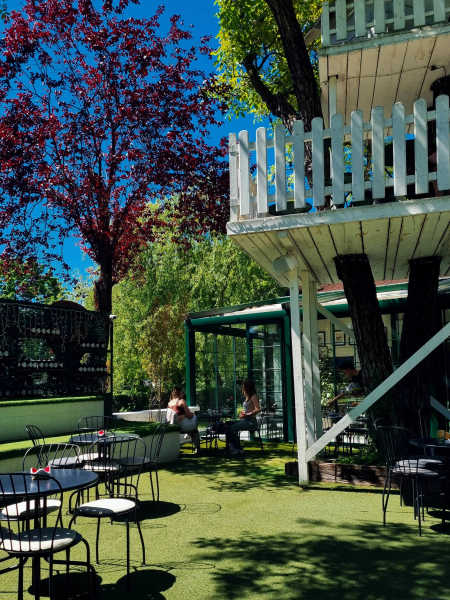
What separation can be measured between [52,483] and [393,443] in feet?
12.1

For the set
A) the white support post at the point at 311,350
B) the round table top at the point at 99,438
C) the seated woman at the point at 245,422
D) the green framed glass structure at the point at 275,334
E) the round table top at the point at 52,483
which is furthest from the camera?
the green framed glass structure at the point at 275,334

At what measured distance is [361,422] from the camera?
956 cm

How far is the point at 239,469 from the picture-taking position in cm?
841

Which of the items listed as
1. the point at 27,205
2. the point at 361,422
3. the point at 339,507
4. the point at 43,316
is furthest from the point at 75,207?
the point at 339,507

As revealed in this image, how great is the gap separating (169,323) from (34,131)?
9.97 m

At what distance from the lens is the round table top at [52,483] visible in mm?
3602

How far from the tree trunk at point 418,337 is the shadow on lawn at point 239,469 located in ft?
5.96

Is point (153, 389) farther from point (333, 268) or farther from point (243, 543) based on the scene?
point (243, 543)

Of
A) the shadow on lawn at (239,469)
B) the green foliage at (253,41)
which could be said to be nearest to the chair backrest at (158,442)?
the shadow on lawn at (239,469)

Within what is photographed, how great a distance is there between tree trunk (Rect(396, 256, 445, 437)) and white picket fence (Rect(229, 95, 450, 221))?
1967 millimetres

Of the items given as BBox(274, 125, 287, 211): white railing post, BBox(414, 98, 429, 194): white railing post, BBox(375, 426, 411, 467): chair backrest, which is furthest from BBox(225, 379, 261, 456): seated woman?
BBox(414, 98, 429, 194): white railing post

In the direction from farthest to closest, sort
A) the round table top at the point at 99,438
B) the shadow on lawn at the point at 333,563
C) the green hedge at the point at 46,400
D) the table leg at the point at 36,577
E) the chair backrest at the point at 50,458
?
the green hedge at the point at 46,400
the round table top at the point at 99,438
the chair backrest at the point at 50,458
the shadow on lawn at the point at 333,563
the table leg at the point at 36,577

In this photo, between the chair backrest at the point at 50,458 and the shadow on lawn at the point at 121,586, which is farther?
the chair backrest at the point at 50,458

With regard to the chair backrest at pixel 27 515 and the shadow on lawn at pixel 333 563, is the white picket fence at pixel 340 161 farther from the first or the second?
the chair backrest at pixel 27 515
